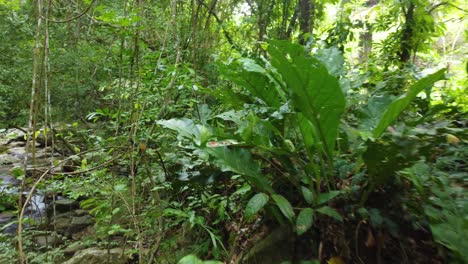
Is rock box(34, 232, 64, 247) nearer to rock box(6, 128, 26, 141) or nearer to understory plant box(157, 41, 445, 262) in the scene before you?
rock box(6, 128, 26, 141)

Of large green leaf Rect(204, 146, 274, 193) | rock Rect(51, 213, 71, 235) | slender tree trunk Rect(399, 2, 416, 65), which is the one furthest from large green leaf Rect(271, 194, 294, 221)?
rock Rect(51, 213, 71, 235)

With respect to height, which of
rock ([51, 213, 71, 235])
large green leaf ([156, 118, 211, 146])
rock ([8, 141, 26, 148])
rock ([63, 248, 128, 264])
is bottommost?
rock ([51, 213, 71, 235])

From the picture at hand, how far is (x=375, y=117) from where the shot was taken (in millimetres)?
1564

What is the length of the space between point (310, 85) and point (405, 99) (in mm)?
338

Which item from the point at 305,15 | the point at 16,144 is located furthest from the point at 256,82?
the point at 16,144

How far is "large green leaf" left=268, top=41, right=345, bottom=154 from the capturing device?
47.0 inches

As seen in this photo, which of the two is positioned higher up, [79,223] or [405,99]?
[405,99]

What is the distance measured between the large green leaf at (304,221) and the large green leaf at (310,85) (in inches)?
12.8

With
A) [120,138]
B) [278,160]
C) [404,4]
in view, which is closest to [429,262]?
[278,160]

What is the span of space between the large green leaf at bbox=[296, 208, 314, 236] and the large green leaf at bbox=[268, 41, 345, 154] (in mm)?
325

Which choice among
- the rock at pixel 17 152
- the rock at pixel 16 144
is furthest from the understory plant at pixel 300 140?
the rock at pixel 16 144

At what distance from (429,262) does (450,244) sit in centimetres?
24

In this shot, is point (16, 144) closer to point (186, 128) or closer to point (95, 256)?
point (95, 256)

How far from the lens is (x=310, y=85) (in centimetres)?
122
